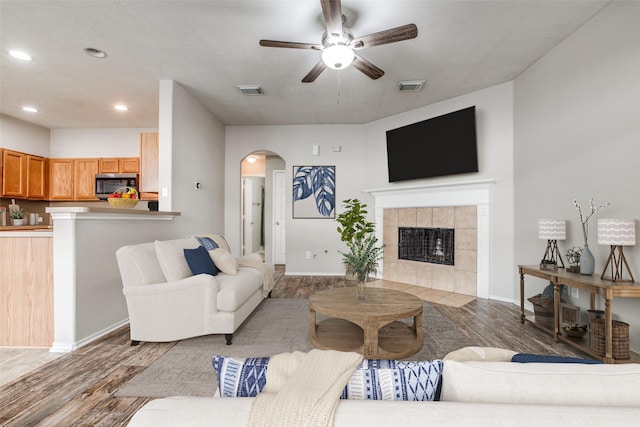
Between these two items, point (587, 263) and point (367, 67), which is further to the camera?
point (367, 67)

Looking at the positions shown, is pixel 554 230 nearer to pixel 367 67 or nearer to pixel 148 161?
pixel 367 67

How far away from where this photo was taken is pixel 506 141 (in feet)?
12.9

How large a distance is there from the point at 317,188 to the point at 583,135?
3.72 metres

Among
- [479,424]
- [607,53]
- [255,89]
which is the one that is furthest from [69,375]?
[607,53]

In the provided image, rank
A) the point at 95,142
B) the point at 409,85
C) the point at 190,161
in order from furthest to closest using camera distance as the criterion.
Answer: the point at 95,142
the point at 190,161
the point at 409,85

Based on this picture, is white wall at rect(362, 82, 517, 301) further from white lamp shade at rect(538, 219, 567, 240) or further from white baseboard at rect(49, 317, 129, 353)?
white baseboard at rect(49, 317, 129, 353)

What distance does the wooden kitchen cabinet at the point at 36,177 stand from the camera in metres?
5.34

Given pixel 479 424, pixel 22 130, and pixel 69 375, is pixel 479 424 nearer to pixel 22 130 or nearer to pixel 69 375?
pixel 69 375

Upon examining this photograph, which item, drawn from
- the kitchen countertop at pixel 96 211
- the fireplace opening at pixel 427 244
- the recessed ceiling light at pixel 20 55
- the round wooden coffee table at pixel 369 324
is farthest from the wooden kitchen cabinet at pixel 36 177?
the fireplace opening at pixel 427 244

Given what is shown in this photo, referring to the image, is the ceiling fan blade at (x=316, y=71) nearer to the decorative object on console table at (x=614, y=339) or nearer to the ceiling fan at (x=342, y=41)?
the ceiling fan at (x=342, y=41)

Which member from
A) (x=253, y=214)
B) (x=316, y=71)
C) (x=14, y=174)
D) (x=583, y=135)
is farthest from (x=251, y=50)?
(x=253, y=214)

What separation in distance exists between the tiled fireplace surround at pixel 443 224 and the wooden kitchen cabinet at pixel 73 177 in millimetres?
5225

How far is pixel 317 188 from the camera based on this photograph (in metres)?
5.56

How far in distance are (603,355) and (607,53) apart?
242 centimetres
